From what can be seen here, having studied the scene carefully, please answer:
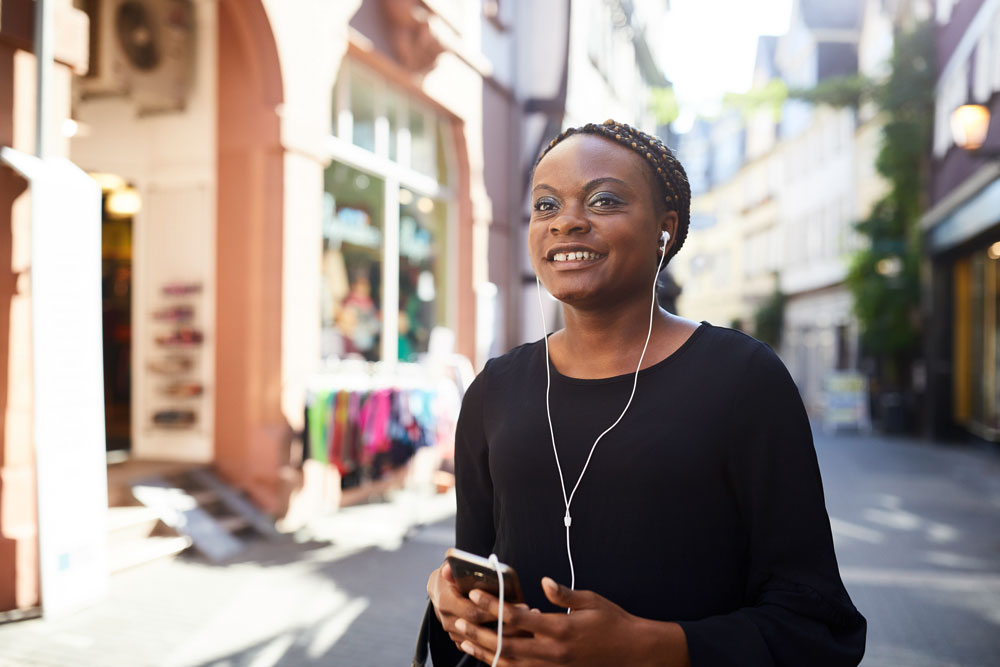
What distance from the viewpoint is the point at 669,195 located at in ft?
5.41

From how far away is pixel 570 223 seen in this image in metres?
1.59

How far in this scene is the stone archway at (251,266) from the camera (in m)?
7.18

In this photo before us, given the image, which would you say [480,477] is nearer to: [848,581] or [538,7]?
[848,581]

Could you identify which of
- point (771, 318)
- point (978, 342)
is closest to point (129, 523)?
point (978, 342)

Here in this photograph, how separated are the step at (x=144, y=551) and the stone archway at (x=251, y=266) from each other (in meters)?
1.00

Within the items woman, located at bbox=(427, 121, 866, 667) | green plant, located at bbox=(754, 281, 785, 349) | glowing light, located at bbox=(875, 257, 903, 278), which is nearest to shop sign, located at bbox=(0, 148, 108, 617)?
woman, located at bbox=(427, 121, 866, 667)

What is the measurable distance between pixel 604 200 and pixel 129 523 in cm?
550

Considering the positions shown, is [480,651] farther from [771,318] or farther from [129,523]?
[771,318]

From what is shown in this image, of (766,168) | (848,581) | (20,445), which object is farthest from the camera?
(766,168)

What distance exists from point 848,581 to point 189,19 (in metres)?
6.90

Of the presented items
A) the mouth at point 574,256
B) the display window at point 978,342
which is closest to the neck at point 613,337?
the mouth at point 574,256

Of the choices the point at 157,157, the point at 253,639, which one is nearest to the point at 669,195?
the point at 253,639

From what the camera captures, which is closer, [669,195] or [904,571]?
[669,195]

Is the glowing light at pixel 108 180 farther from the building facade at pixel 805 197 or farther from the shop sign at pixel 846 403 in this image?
the shop sign at pixel 846 403
